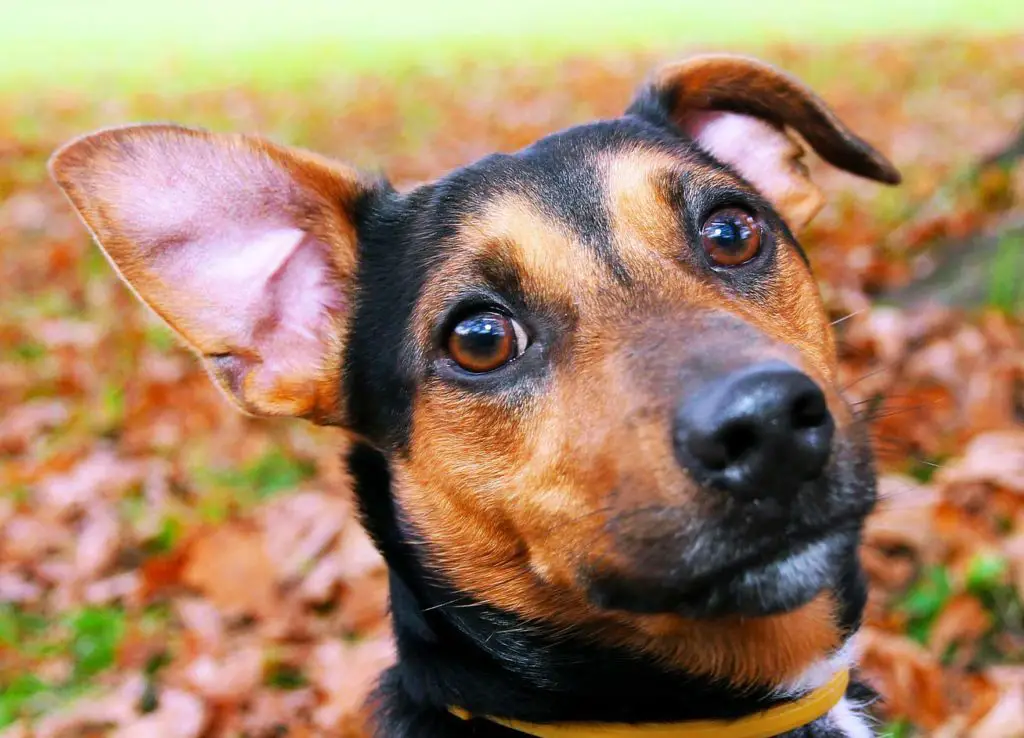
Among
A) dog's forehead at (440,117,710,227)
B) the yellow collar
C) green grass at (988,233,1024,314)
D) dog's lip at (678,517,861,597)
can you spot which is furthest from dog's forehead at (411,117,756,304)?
green grass at (988,233,1024,314)

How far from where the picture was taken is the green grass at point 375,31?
816 inches

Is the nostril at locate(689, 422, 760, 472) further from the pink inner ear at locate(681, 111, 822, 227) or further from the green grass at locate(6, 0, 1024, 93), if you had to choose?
the green grass at locate(6, 0, 1024, 93)

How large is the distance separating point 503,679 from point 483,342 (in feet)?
3.21

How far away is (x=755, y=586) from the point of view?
2.40 metres

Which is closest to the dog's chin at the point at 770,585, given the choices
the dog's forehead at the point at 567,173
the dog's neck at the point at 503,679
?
the dog's neck at the point at 503,679

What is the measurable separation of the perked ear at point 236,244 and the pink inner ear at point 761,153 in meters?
1.38

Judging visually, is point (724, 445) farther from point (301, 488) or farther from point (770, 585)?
point (301, 488)

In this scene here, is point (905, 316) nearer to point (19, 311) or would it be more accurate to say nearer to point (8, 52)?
point (19, 311)

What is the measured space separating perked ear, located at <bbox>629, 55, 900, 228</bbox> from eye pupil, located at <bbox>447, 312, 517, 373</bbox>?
124 cm

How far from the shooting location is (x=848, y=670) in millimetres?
3152

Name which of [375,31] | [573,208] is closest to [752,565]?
[573,208]

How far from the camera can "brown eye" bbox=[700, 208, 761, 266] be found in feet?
10.2

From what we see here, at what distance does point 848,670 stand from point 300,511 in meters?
3.27

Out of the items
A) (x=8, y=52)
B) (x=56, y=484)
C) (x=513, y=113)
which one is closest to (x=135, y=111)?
(x=513, y=113)
